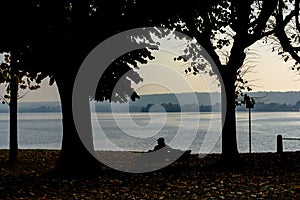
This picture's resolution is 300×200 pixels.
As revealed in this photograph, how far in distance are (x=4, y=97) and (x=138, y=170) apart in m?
10.7

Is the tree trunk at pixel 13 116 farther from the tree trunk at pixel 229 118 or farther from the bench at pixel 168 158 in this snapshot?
the tree trunk at pixel 229 118

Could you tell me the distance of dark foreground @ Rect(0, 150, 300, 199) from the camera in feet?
41.0

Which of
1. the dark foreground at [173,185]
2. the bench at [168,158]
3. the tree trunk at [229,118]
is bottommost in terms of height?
the dark foreground at [173,185]

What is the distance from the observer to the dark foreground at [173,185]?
1250 centimetres

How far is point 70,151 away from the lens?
16.8 meters

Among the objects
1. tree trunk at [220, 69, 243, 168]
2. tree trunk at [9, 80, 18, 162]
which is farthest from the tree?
tree trunk at [9, 80, 18, 162]

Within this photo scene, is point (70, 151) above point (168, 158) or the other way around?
above

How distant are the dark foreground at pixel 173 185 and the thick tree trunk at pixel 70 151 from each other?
0.71 m

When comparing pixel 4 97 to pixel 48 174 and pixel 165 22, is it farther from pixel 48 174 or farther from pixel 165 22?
pixel 165 22

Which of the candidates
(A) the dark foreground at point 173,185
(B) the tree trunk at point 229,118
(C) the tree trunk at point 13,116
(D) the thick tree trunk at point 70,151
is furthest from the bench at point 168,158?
(C) the tree trunk at point 13,116

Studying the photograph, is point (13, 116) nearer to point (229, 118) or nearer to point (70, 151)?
point (70, 151)

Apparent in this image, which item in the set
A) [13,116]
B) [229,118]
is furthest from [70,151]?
[13,116]

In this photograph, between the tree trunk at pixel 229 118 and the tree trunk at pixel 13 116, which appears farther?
the tree trunk at pixel 13 116

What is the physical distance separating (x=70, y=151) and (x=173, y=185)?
4.15 meters
